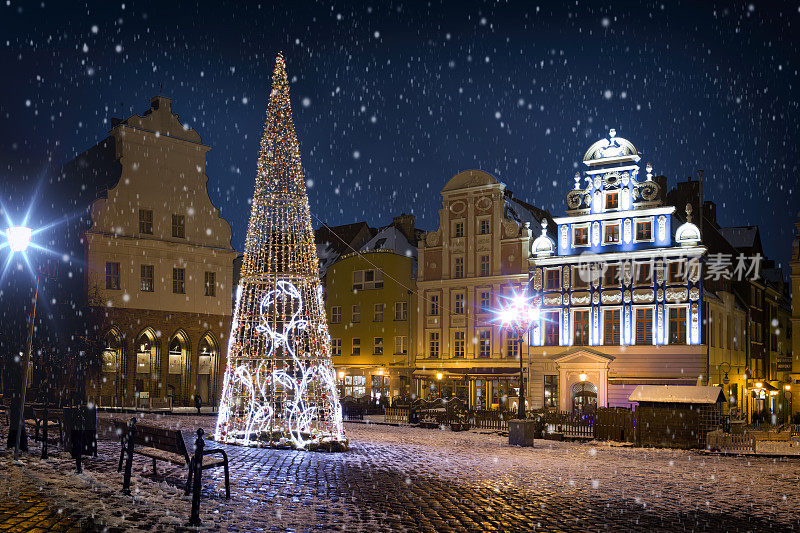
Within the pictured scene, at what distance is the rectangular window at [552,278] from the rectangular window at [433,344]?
8.64m

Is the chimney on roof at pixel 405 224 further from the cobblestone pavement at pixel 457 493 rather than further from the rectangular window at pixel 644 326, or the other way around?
the cobblestone pavement at pixel 457 493

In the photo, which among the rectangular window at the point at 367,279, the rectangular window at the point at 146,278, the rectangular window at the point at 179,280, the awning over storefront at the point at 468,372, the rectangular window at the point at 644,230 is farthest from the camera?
the rectangular window at the point at 367,279

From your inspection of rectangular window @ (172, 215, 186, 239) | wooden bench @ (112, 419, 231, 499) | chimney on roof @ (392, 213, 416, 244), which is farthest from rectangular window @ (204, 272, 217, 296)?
wooden bench @ (112, 419, 231, 499)

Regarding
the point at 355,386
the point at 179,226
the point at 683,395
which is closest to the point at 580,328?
the point at 683,395

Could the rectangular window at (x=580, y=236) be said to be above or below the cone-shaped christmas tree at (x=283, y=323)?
above

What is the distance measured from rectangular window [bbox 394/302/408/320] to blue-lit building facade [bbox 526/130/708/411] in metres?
10.7

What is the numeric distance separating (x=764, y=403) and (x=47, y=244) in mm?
43520

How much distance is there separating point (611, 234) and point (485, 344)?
10.3 meters

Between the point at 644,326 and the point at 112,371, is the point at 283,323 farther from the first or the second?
the point at 644,326

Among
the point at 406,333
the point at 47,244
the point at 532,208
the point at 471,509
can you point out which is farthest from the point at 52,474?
the point at 532,208

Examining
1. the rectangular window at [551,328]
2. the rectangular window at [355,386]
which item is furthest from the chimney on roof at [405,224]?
the rectangular window at [551,328]

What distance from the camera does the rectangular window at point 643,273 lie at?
40281 millimetres

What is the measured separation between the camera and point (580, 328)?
42156 mm

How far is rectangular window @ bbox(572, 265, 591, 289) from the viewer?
42031mm
